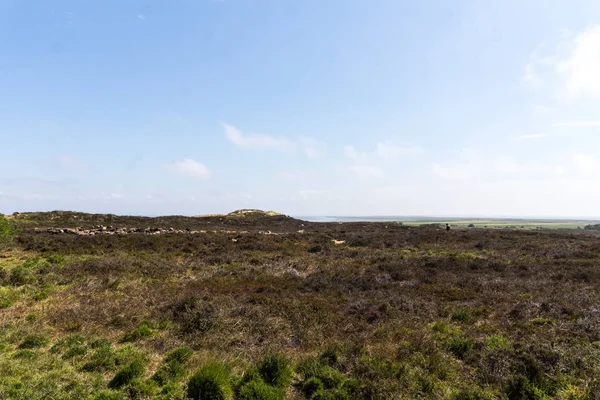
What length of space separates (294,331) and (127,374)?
16.3ft

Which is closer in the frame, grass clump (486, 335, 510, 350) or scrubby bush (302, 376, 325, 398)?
scrubby bush (302, 376, 325, 398)

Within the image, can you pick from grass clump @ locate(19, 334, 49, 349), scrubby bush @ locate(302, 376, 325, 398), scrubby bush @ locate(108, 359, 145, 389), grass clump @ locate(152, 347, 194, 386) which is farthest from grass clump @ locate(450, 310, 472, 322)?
grass clump @ locate(19, 334, 49, 349)

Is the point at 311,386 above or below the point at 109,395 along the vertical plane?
below

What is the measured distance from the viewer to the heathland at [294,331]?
6855 mm

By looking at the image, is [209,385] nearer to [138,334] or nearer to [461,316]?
[138,334]

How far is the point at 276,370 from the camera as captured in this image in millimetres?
7395

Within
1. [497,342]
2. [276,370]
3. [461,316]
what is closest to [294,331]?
[276,370]

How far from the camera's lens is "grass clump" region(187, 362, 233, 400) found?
6.41 meters

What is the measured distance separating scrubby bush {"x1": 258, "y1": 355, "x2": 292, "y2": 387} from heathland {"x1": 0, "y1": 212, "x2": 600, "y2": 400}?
0.03 metres

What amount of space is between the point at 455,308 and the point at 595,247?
2803 cm

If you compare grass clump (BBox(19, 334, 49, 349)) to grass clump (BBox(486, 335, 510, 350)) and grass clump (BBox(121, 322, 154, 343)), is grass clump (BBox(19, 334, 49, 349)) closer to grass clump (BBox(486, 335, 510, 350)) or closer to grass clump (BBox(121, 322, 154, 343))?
grass clump (BBox(121, 322, 154, 343))

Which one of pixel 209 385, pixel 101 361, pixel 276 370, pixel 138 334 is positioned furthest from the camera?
pixel 138 334

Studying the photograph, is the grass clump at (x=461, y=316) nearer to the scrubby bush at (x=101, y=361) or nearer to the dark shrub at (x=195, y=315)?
the dark shrub at (x=195, y=315)

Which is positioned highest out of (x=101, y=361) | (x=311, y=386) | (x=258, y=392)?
(x=101, y=361)
